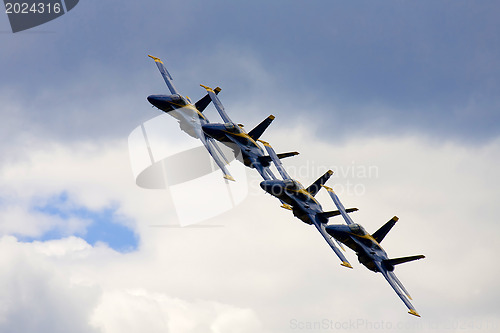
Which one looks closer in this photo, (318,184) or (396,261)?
(396,261)

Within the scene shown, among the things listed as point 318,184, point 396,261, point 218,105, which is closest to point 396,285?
point 396,261

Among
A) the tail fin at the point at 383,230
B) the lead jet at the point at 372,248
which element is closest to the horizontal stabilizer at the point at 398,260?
the lead jet at the point at 372,248

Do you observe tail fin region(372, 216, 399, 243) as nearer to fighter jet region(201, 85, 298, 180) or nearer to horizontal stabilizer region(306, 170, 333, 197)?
horizontal stabilizer region(306, 170, 333, 197)

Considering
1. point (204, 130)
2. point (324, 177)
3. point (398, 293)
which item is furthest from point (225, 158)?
point (398, 293)

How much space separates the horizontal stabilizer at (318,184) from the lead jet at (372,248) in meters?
8.92

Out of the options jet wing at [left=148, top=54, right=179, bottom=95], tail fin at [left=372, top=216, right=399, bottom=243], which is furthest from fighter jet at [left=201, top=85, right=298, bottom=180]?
tail fin at [left=372, top=216, right=399, bottom=243]

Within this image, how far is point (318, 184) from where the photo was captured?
120 m

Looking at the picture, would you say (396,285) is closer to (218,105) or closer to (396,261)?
(396,261)

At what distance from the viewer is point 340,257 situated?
106938mm

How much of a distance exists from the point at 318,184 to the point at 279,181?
34.9 feet

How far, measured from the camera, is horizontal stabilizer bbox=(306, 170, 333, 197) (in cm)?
11900

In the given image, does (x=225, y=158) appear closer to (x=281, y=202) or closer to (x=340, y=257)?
(x=281, y=202)

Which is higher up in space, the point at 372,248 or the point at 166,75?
the point at 166,75

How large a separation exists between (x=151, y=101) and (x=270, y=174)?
2790 cm
